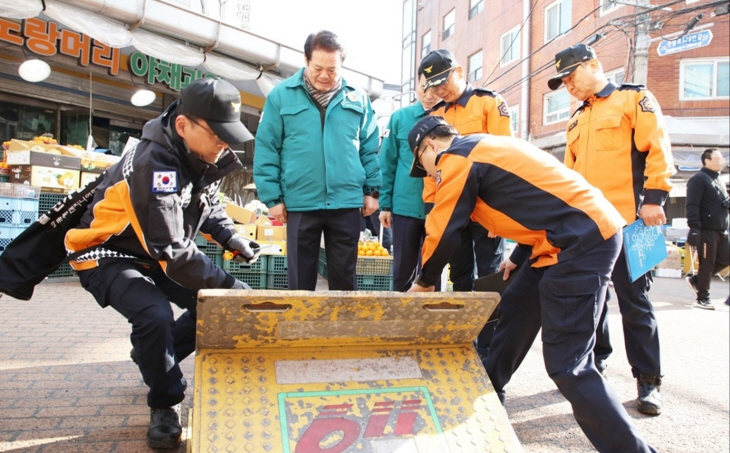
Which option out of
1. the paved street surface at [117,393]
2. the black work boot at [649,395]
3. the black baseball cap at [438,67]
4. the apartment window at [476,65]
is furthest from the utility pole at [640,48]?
the black work boot at [649,395]

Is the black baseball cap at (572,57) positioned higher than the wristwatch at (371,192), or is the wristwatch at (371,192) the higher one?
the black baseball cap at (572,57)

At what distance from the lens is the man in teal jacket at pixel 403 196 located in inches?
144

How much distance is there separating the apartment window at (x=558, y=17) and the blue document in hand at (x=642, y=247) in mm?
9046

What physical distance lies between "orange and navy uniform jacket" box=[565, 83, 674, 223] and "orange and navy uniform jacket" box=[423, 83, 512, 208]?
534 mm

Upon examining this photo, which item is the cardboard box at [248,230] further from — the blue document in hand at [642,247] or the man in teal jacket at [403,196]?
the blue document in hand at [642,247]

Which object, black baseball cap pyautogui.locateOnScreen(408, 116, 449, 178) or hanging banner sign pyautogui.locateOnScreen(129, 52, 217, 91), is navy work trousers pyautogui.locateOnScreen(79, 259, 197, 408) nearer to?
black baseball cap pyautogui.locateOnScreen(408, 116, 449, 178)

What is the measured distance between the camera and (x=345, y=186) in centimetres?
329

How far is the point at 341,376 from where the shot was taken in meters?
2.02

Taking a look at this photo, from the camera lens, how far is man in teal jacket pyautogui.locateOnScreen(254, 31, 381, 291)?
128 inches

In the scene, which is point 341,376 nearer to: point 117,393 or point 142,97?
point 117,393

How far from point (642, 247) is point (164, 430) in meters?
2.76

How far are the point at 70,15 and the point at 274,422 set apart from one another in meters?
6.52

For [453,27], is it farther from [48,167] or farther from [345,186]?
[345,186]

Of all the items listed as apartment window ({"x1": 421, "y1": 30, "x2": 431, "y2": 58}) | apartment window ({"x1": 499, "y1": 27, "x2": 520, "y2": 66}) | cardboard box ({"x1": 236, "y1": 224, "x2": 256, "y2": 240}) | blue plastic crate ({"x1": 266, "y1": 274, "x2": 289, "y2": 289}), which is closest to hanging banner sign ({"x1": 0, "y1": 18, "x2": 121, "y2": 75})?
cardboard box ({"x1": 236, "y1": 224, "x2": 256, "y2": 240})
